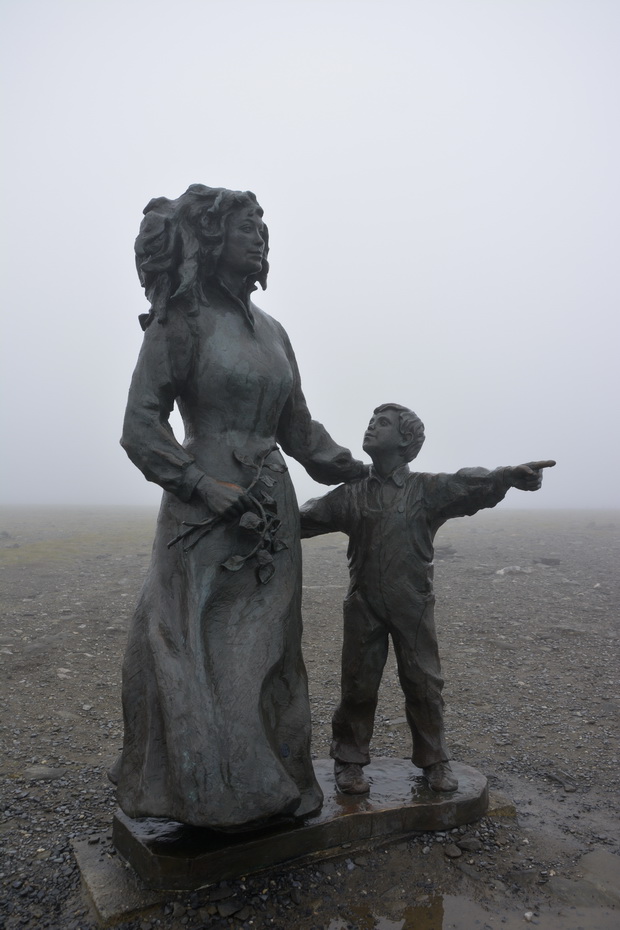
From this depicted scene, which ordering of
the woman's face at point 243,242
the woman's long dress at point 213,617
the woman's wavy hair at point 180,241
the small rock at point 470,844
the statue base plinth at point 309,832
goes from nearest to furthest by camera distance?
the woman's long dress at point 213,617, the statue base plinth at point 309,832, the woman's wavy hair at point 180,241, the woman's face at point 243,242, the small rock at point 470,844

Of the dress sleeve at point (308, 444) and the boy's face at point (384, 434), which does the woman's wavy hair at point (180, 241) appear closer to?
the dress sleeve at point (308, 444)

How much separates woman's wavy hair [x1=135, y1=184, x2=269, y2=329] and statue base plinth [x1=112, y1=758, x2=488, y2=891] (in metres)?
2.29

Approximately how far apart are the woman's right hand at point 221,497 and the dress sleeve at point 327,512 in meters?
0.77

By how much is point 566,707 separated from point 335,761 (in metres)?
3.25

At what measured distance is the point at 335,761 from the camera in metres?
3.83

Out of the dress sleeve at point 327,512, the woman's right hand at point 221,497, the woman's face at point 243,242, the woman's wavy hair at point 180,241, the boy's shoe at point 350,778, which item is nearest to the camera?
the woman's right hand at point 221,497

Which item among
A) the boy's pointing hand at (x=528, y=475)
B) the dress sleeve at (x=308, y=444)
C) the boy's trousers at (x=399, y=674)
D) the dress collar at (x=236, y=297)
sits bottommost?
the boy's trousers at (x=399, y=674)

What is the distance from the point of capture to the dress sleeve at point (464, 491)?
3.54 m

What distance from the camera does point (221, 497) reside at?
306 cm

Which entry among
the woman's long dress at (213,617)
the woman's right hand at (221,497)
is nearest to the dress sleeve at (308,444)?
the woman's long dress at (213,617)

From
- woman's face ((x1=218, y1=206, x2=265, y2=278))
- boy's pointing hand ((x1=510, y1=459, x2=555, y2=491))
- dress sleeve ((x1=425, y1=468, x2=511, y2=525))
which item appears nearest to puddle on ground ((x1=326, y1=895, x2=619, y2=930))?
dress sleeve ((x1=425, y1=468, x2=511, y2=525))

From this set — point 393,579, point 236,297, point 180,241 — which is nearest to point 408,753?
point 393,579

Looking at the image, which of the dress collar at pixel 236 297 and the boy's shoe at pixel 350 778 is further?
the boy's shoe at pixel 350 778

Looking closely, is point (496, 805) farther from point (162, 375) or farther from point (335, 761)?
point (162, 375)
